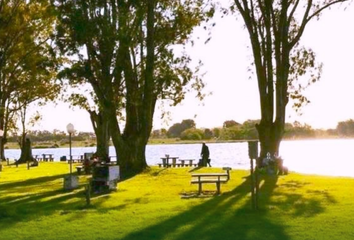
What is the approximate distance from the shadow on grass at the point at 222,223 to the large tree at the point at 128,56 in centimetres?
1423

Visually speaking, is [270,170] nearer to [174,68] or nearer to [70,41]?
[174,68]

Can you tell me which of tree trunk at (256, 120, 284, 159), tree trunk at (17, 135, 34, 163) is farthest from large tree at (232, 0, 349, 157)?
tree trunk at (17, 135, 34, 163)

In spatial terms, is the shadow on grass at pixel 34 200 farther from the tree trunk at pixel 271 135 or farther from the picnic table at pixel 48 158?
the picnic table at pixel 48 158

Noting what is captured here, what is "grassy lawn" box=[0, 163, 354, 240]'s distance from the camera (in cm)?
1297

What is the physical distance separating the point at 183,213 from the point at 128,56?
19.5m

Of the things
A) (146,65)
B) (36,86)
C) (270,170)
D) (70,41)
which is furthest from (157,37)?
(36,86)

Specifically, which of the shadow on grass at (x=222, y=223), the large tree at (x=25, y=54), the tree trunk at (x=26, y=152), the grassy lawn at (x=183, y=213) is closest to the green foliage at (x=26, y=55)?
the large tree at (x=25, y=54)

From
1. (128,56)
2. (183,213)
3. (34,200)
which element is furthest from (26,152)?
(183,213)

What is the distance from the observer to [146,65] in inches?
1323

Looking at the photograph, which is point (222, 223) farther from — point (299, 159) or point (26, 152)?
point (299, 159)

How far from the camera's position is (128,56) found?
33969mm

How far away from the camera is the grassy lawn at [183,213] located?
1297cm

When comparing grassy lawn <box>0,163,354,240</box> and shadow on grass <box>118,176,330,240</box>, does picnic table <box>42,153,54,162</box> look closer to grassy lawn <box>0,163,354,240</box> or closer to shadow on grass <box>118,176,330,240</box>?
grassy lawn <box>0,163,354,240</box>

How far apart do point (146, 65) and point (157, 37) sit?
77.2 inches
